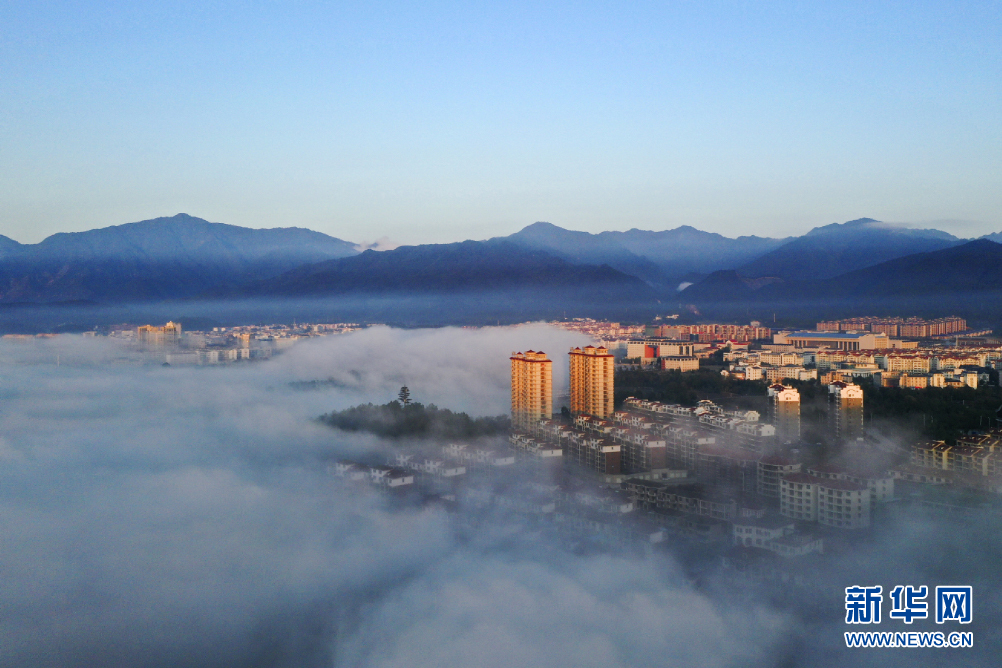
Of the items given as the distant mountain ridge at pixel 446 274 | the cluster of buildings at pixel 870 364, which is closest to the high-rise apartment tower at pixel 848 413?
the cluster of buildings at pixel 870 364

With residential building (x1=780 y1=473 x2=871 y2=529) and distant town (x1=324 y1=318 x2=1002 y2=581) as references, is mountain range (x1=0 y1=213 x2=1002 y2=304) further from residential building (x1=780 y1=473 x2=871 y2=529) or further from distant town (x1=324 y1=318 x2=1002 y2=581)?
residential building (x1=780 y1=473 x2=871 y2=529)

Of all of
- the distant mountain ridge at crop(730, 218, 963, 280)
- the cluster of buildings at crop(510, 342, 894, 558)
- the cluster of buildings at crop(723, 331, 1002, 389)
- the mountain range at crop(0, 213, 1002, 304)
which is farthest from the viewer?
the distant mountain ridge at crop(730, 218, 963, 280)

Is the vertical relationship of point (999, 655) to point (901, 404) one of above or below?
below

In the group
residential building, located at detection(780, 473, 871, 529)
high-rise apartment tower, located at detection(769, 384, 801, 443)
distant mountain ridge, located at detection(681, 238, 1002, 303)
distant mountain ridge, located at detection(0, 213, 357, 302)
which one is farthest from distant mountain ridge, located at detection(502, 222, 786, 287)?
residential building, located at detection(780, 473, 871, 529)

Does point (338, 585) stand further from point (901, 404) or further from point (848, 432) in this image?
point (901, 404)

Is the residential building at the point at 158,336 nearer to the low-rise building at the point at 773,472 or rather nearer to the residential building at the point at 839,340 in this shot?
the low-rise building at the point at 773,472

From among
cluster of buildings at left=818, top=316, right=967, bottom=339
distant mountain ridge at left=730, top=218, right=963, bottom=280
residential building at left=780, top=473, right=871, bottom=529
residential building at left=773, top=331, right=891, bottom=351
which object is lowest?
residential building at left=780, top=473, right=871, bottom=529

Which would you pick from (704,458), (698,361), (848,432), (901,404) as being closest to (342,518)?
(704,458)
